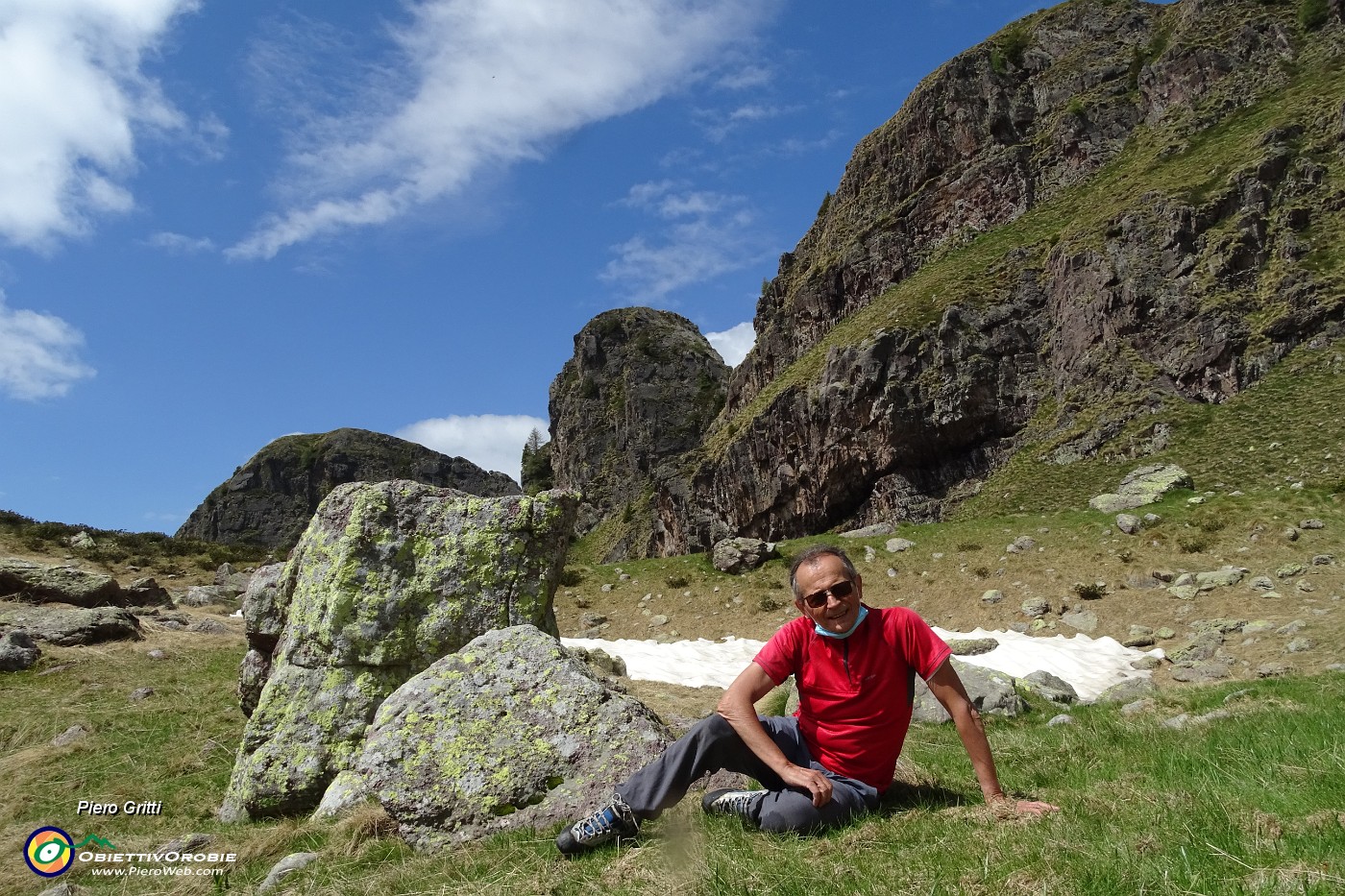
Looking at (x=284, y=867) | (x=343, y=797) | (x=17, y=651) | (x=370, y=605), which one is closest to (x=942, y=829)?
(x=284, y=867)

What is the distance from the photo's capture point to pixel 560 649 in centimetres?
713

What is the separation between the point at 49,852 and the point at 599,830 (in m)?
5.23

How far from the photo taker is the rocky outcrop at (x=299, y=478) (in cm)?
16000

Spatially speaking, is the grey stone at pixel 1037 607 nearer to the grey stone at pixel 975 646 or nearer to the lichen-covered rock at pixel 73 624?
the grey stone at pixel 975 646

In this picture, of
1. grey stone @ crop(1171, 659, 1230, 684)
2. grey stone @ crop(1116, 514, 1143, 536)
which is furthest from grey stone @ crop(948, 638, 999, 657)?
grey stone @ crop(1116, 514, 1143, 536)

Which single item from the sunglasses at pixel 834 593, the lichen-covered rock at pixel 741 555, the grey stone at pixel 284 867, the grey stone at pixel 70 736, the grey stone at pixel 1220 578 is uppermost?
the sunglasses at pixel 834 593

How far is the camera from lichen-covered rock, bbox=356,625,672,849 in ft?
19.2

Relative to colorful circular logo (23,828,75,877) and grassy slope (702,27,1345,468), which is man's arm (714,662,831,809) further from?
grassy slope (702,27,1345,468)

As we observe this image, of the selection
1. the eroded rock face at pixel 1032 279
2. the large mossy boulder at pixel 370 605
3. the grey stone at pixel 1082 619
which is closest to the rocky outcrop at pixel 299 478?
the eroded rock face at pixel 1032 279

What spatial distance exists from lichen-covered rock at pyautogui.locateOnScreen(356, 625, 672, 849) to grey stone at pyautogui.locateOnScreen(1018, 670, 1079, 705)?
8902 mm

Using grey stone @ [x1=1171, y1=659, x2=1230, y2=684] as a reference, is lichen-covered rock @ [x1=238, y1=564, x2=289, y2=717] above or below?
above

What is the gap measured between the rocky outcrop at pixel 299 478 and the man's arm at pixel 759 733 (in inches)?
6235

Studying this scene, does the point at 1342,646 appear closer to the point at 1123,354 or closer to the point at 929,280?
the point at 1123,354

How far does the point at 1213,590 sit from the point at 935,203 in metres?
62.4
